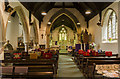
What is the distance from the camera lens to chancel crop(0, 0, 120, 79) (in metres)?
3.82

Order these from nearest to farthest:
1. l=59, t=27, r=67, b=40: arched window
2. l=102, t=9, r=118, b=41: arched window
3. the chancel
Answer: the chancel, l=102, t=9, r=118, b=41: arched window, l=59, t=27, r=67, b=40: arched window

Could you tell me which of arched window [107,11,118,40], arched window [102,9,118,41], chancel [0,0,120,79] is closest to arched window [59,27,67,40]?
chancel [0,0,120,79]

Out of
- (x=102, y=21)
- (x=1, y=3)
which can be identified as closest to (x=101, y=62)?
(x=1, y=3)

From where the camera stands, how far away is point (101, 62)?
4.89 metres

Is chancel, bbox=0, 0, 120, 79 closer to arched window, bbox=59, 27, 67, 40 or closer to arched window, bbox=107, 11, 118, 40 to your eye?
arched window, bbox=107, 11, 118, 40

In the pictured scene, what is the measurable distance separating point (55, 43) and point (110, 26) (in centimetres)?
1592

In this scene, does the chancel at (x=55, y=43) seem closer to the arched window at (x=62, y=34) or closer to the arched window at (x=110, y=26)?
the arched window at (x=110, y=26)

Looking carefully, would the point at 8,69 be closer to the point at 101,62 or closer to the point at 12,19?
the point at 101,62

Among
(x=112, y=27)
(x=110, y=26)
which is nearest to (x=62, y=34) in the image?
(x=110, y=26)

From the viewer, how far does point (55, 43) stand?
25.0 metres

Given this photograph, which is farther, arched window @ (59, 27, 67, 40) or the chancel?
arched window @ (59, 27, 67, 40)

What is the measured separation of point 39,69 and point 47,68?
23 centimetres

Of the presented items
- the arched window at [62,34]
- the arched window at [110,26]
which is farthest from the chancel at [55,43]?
the arched window at [62,34]

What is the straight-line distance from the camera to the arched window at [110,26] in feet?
29.6
